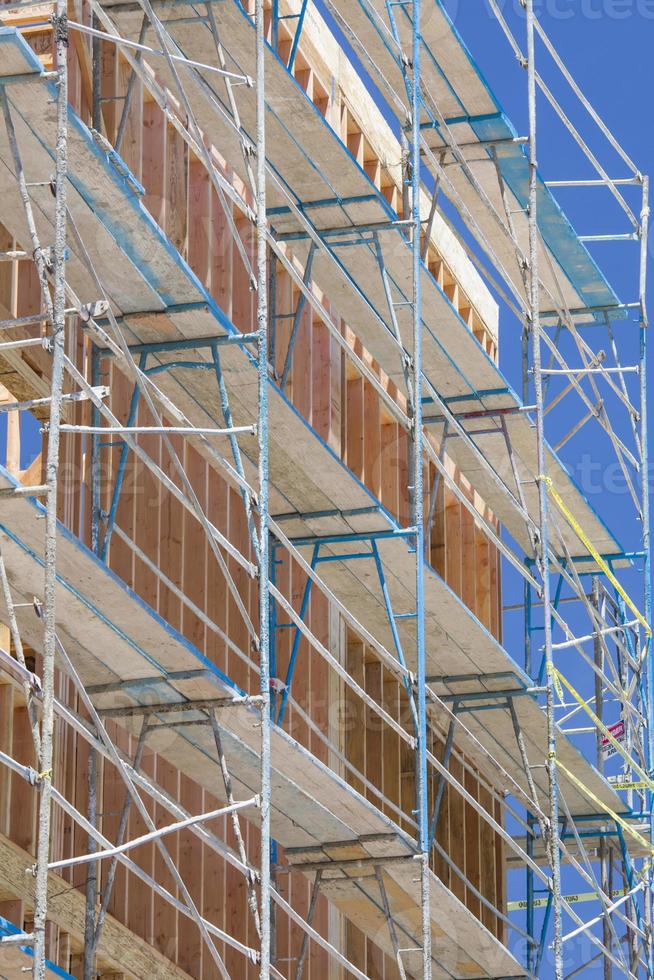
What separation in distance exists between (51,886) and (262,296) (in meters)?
4.16

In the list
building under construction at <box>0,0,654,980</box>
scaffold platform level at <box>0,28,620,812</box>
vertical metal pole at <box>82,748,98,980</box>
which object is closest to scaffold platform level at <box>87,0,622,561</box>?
building under construction at <box>0,0,654,980</box>

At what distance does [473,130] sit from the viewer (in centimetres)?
1703

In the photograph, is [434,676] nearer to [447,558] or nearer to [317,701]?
[317,701]

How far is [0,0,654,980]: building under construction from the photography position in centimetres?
1041

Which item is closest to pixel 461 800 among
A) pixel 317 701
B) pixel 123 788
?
pixel 317 701

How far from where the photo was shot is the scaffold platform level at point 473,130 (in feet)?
53.3

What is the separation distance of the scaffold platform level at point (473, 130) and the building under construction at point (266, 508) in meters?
0.03

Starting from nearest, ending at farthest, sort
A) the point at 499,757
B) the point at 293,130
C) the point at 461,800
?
1. the point at 293,130
2. the point at 499,757
3. the point at 461,800

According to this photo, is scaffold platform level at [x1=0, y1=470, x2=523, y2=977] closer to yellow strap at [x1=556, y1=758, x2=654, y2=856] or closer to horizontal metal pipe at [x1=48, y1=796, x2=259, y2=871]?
horizontal metal pipe at [x1=48, y1=796, x2=259, y2=871]

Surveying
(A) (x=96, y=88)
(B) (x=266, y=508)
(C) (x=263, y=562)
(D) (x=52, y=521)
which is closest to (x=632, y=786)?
(C) (x=263, y=562)

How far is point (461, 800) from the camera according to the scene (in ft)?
68.4

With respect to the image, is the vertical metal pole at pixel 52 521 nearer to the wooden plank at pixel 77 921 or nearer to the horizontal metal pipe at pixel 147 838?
the horizontal metal pipe at pixel 147 838

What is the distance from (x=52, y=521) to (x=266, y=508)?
88.1 inches

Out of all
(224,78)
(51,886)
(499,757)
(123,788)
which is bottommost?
(51,886)
